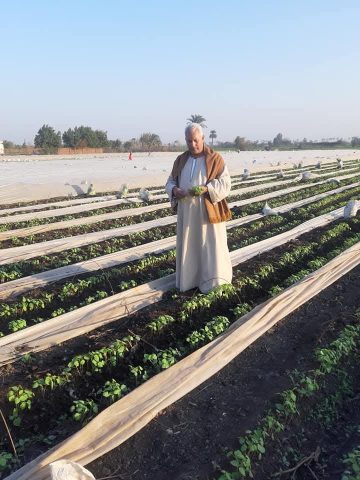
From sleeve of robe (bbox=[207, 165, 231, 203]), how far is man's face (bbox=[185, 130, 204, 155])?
35cm

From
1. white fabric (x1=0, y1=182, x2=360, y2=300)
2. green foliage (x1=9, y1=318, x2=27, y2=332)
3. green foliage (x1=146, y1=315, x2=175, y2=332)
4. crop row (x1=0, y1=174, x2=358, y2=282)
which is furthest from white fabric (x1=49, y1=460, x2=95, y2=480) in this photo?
crop row (x1=0, y1=174, x2=358, y2=282)

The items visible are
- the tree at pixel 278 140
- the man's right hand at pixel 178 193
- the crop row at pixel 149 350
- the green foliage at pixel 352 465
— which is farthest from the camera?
the tree at pixel 278 140

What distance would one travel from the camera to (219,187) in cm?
445

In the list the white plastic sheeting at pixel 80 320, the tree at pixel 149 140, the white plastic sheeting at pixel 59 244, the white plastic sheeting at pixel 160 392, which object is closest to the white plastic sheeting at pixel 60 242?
the white plastic sheeting at pixel 59 244

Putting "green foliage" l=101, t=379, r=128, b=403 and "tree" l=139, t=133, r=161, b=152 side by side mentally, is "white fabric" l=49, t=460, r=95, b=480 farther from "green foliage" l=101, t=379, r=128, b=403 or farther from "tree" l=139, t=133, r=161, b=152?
"tree" l=139, t=133, r=161, b=152

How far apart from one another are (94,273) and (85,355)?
2.48m

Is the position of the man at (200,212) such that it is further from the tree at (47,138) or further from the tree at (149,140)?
the tree at (149,140)

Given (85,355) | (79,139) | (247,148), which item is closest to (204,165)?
(85,355)

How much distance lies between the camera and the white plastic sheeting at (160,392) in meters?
2.49

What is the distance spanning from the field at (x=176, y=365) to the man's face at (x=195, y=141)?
152 cm

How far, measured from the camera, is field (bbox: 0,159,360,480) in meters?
2.63

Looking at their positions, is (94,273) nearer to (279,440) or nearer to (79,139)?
(279,440)

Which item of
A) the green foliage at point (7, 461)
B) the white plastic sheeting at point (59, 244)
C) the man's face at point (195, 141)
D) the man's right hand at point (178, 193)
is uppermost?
the man's face at point (195, 141)

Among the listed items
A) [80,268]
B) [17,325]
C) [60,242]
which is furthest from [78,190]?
[17,325]
